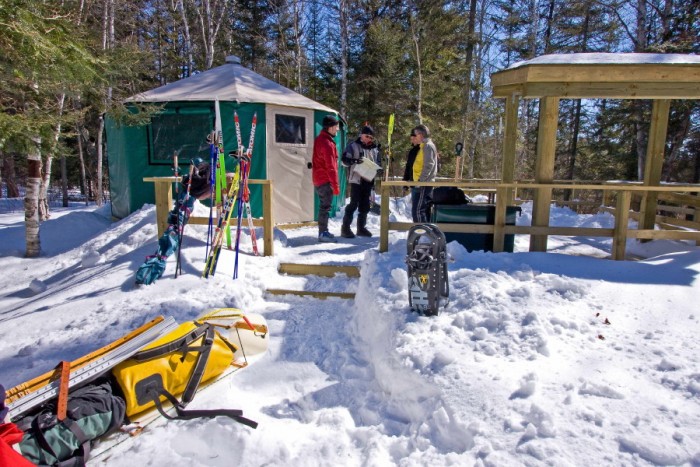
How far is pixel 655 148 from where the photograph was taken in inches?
214

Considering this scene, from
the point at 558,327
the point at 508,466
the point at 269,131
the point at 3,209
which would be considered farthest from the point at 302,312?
the point at 3,209

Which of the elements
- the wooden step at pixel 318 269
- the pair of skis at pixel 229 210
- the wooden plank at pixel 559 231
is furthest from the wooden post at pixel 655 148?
the pair of skis at pixel 229 210

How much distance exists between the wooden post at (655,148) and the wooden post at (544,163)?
1.42 meters

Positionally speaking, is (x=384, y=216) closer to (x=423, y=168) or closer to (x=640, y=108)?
(x=423, y=168)

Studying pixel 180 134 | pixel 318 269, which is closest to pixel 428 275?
pixel 318 269

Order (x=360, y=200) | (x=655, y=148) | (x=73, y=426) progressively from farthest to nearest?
(x=360, y=200) < (x=655, y=148) < (x=73, y=426)

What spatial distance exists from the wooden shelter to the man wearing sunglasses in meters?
1.00

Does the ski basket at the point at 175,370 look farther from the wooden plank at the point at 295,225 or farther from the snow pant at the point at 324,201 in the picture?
the wooden plank at the point at 295,225

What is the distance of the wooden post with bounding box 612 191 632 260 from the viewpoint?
4.64 meters

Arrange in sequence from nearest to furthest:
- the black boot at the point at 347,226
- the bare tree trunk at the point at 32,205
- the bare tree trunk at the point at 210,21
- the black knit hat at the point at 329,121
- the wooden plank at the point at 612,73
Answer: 1. the wooden plank at the point at 612,73
2. the black knit hat at the point at 329,121
3. the black boot at the point at 347,226
4. the bare tree trunk at the point at 32,205
5. the bare tree trunk at the point at 210,21

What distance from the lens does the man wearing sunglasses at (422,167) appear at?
5922 millimetres

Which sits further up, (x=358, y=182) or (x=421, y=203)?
(x=358, y=182)

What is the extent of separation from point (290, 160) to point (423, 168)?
336 centimetres

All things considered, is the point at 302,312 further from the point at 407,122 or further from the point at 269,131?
the point at 407,122
